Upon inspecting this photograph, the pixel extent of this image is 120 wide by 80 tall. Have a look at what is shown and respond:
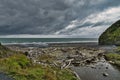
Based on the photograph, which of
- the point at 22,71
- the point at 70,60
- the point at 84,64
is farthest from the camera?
the point at 70,60

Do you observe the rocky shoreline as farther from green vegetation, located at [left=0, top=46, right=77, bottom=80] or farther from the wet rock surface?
green vegetation, located at [left=0, top=46, right=77, bottom=80]

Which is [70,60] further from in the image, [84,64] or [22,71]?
[22,71]

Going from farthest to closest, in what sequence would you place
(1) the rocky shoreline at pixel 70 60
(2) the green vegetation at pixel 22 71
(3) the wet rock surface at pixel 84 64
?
(1) the rocky shoreline at pixel 70 60 → (3) the wet rock surface at pixel 84 64 → (2) the green vegetation at pixel 22 71

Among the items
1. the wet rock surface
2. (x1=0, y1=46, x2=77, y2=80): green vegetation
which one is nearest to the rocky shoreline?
the wet rock surface

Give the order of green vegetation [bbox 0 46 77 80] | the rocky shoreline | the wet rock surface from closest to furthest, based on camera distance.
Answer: green vegetation [bbox 0 46 77 80]
the wet rock surface
the rocky shoreline

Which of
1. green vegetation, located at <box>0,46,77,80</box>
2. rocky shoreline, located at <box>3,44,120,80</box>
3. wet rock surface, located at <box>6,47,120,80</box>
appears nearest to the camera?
green vegetation, located at <box>0,46,77,80</box>

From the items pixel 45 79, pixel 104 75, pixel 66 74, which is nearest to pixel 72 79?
pixel 66 74

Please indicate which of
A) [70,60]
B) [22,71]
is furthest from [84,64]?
[22,71]

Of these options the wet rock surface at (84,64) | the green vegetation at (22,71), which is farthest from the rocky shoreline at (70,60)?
the green vegetation at (22,71)

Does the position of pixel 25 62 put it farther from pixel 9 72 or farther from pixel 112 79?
pixel 112 79

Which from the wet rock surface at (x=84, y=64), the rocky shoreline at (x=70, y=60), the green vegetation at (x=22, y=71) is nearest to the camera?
the green vegetation at (x=22, y=71)

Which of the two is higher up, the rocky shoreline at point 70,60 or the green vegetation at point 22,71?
the green vegetation at point 22,71

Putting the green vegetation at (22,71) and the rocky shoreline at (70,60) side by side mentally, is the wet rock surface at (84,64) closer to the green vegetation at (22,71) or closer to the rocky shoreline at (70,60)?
the rocky shoreline at (70,60)

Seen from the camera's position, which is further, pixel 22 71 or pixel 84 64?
pixel 84 64
